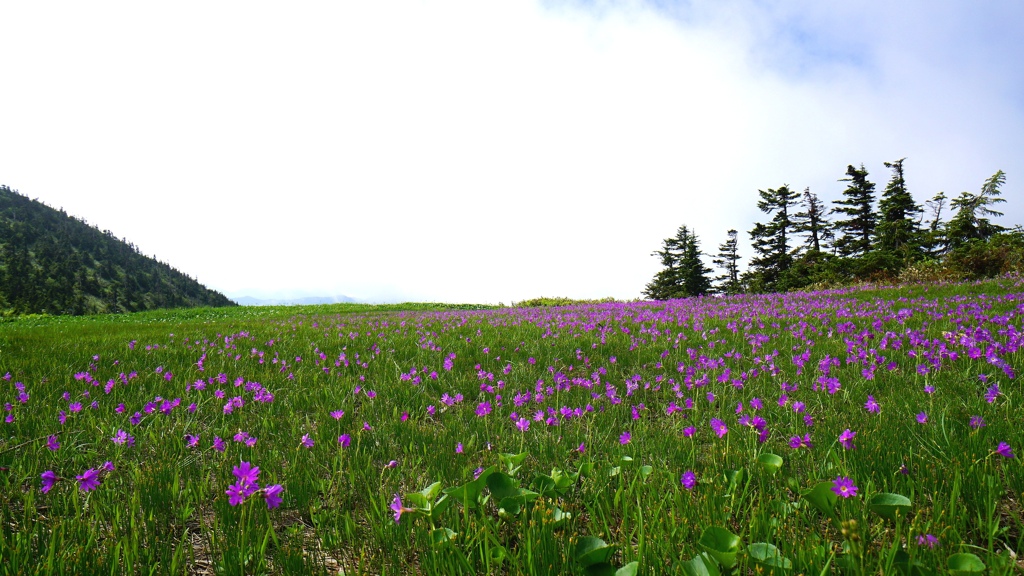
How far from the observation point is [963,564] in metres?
1.30

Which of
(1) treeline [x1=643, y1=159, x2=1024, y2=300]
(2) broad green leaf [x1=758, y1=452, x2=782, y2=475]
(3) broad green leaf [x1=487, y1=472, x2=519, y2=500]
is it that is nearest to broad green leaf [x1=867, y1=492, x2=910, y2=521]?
(2) broad green leaf [x1=758, y1=452, x2=782, y2=475]

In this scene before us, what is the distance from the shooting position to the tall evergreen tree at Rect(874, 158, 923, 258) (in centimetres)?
3278

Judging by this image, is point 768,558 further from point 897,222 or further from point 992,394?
point 897,222

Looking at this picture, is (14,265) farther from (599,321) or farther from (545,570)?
(545,570)

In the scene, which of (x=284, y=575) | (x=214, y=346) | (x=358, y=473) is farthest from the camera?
(x=214, y=346)

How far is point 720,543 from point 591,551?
0.43 metres

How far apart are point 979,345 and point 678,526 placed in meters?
4.68

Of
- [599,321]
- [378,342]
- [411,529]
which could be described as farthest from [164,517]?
[599,321]

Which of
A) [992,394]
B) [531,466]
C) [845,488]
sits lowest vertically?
[531,466]

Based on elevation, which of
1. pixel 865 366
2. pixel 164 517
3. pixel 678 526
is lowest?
pixel 164 517

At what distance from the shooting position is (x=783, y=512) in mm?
1853

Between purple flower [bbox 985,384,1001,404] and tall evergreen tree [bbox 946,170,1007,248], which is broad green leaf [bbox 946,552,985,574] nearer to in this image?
purple flower [bbox 985,384,1001,404]

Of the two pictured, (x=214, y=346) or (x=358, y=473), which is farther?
(x=214, y=346)

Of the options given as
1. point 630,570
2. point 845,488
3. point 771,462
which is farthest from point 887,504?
point 630,570
